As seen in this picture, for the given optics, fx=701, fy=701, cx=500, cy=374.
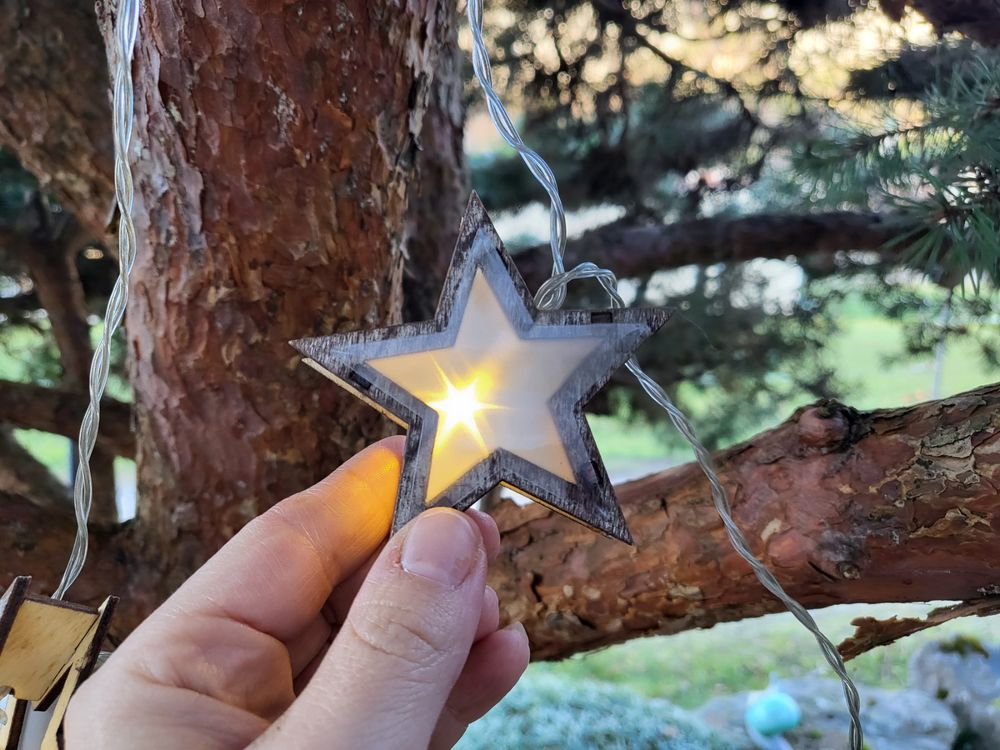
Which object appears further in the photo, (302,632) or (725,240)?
(725,240)

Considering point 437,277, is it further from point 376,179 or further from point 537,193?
point 537,193

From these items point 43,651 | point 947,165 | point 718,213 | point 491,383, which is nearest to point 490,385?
point 491,383

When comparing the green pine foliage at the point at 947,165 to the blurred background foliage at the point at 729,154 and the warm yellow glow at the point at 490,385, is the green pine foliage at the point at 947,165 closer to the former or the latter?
the blurred background foliage at the point at 729,154

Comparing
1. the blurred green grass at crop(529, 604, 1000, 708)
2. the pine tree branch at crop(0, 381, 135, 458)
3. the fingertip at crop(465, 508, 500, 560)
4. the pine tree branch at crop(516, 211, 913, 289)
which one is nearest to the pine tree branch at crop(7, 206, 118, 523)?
the pine tree branch at crop(0, 381, 135, 458)

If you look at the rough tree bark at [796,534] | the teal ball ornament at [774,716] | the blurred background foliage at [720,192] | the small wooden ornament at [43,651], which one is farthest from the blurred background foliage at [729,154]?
the small wooden ornament at [43,651]

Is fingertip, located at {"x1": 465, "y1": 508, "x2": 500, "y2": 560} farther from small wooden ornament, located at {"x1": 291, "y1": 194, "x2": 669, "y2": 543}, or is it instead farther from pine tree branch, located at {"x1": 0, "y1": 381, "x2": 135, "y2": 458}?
pine tree branch, located at {"x1": 0, "y1": 381, "x2": 135, "y2": 458}

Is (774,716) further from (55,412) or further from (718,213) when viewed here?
(55,412)
